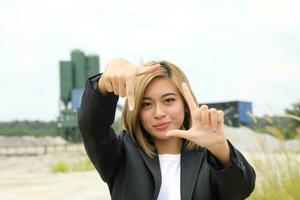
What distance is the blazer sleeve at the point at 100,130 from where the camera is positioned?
67.9 inches

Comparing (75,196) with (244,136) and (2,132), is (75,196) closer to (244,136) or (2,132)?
(244,136)

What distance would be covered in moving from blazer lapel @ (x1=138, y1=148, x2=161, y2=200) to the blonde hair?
2cm

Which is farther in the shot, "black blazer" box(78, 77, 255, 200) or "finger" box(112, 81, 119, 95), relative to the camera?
"black blazer" box(78, 77, 255, 200)

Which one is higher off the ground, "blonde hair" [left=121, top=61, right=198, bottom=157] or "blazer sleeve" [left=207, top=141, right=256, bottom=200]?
"blonde hair" [left=121, top=61, right=198, bottom=157]

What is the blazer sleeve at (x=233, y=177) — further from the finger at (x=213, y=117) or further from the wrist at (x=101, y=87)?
the wrist at (x=101, y=87)

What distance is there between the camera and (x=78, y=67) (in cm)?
4062

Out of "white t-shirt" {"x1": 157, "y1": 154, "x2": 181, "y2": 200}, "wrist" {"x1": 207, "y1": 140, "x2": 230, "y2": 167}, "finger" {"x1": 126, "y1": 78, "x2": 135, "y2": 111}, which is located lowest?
"white t-shirt" {"x1": 157, "y1": 154, "x2": 181, "y2": 200}

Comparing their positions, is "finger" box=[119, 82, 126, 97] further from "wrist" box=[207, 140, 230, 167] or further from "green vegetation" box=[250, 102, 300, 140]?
"green vegetation" box=[250, 102, 300, 140]

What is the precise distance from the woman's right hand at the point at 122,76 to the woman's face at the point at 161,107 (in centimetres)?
22

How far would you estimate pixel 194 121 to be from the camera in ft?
5.40

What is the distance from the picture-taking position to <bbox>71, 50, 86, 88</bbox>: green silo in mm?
40209

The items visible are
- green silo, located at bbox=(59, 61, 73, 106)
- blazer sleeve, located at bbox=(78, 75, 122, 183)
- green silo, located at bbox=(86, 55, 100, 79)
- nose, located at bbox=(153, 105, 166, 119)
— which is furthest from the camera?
green silo, located at bbox=(86, 55, 100, 79)

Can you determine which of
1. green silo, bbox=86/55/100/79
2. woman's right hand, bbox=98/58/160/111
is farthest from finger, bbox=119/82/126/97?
green silo, bbox=86/55/100/79

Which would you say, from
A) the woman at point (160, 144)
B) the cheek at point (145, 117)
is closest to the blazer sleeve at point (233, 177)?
the woman at point (160, 144)
